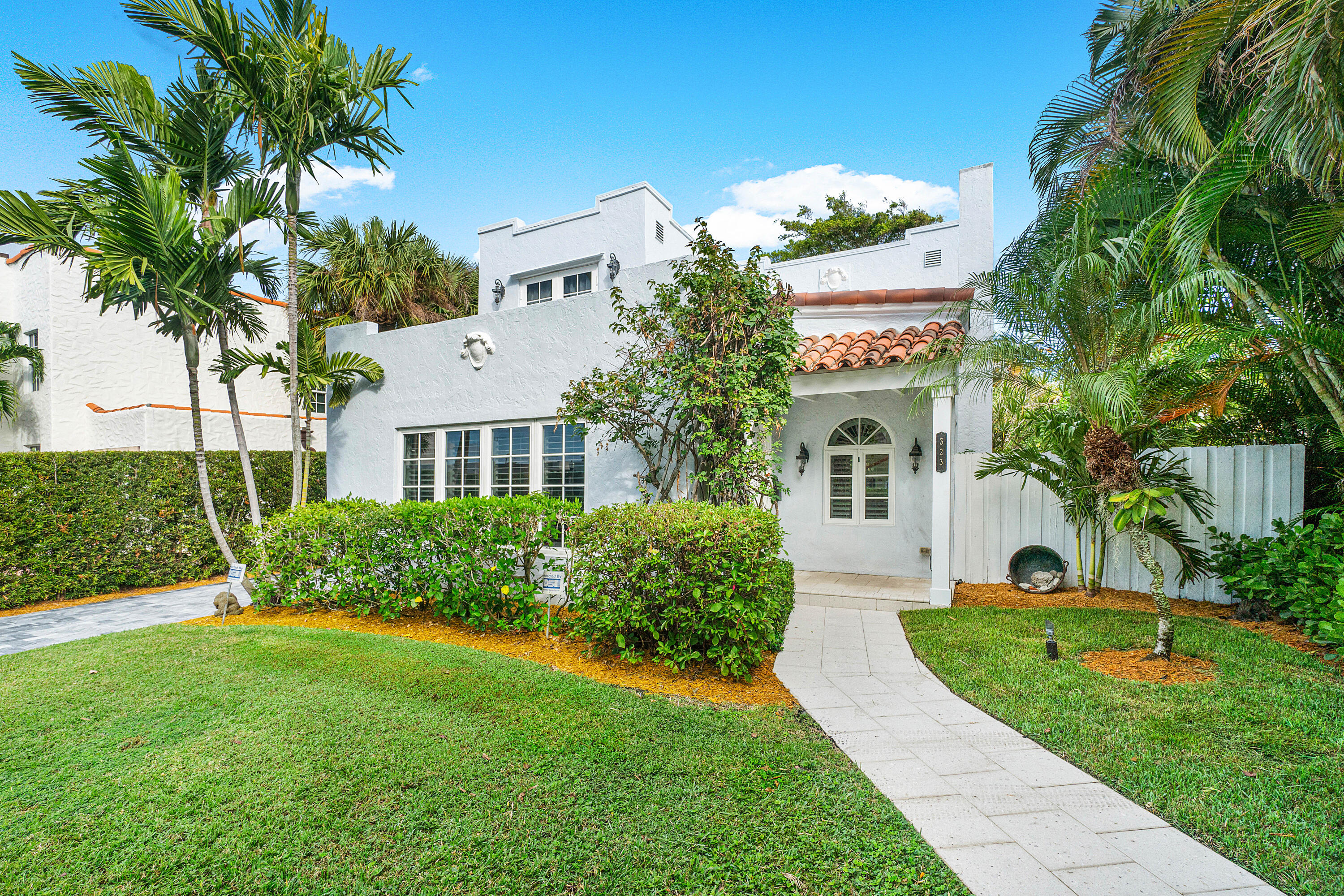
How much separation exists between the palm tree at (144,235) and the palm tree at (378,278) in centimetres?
777

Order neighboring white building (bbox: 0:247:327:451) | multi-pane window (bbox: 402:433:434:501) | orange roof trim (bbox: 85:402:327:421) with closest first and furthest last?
multi-pane window (bbox: 402:433:434:501)
orange roof trim (bbox: 85:402:327:421)
neighboring white building (bbox: 0:247:327:451)

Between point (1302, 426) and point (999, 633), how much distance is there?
4.73 metres

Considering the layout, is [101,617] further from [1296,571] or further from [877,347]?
[1296,571]

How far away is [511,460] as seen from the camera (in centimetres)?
871

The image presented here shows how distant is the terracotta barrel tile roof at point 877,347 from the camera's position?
700 centimetres

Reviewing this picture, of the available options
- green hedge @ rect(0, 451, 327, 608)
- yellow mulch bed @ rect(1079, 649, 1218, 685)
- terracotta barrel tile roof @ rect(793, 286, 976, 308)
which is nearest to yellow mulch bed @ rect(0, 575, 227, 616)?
green hedge @ rect(0, 451, 327, 608)

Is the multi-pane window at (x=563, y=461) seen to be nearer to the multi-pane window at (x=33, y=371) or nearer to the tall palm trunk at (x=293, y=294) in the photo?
the tall palm trunk at (x=293, y=294)

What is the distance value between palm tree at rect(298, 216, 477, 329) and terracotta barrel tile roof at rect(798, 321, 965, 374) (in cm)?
1097

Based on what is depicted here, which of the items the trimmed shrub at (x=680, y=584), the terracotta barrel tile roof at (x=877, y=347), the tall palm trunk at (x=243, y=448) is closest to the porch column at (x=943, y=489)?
the terracotta barrel tile roof at (x=877, y=347)

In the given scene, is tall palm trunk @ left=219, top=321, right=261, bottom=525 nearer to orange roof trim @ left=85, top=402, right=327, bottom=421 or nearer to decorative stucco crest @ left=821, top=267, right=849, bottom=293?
orange roof trim @ left=85, top=402, right=327, bottom=421

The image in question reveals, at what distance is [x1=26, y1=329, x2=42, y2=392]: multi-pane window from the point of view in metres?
13.4

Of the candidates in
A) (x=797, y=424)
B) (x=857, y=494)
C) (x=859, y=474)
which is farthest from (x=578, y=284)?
(x=857, y=494)

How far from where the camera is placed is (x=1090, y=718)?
408 centimetres

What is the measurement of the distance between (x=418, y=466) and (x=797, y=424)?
6115mm
